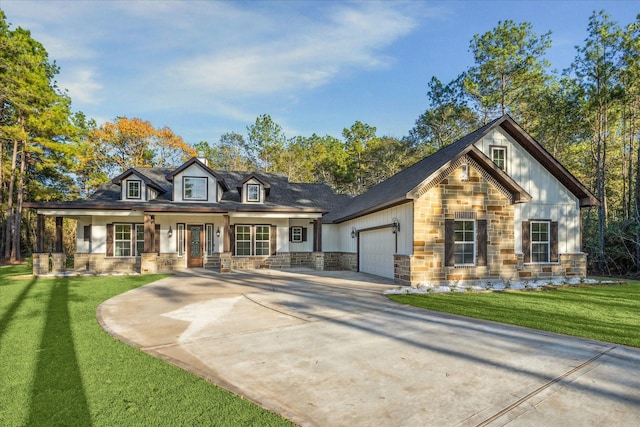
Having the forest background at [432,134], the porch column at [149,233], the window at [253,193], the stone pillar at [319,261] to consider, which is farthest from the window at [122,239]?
the forest background at [432,134]

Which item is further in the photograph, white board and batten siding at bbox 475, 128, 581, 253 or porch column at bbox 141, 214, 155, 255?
porch column at bbox 141, 214, 155, 255

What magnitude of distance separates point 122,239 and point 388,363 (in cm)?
1646

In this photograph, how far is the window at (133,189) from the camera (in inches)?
677

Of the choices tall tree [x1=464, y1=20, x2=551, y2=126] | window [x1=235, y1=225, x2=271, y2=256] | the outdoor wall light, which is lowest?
window [x1=235, y1=225, x2=271, y2=256]

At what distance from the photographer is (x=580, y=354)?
15.7ft

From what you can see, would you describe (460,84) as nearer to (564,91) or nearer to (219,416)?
(564,91)

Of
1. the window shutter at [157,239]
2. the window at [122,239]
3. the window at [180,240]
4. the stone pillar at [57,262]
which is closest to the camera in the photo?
the stone pillar at [57,262]

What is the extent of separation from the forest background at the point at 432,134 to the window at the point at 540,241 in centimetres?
488

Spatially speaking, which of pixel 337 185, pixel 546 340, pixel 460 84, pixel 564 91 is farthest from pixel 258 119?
pixel 546 340

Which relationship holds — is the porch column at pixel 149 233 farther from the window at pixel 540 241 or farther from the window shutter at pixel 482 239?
the window at pixel 540 241

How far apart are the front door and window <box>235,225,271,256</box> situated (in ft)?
6.24

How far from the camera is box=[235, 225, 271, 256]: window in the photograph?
18.1m

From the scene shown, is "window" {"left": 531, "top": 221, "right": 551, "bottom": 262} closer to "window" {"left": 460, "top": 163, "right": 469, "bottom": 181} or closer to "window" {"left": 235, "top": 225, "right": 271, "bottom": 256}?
A: "window" {"left": 460, "top": 163, "right": 469, "bottom": 181}

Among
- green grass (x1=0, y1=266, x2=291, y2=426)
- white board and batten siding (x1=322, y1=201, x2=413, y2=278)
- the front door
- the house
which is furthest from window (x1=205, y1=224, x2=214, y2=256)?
green grass (x1=0, y1=266, x2=291, y2=426)
